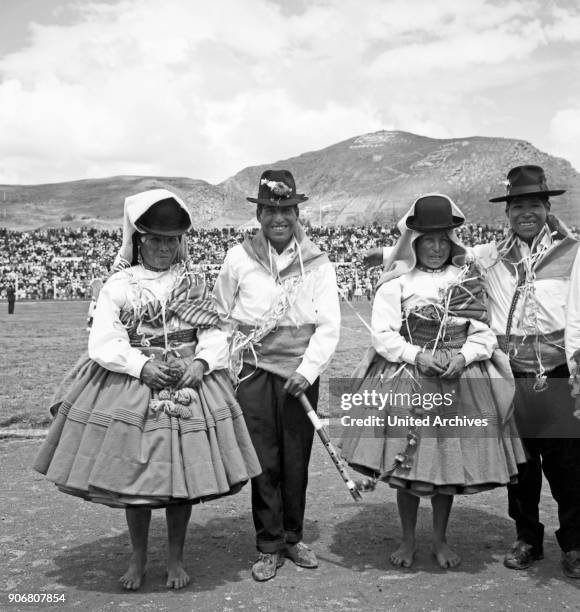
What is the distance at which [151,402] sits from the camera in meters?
3.44

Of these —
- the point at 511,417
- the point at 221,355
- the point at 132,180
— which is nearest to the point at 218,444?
the point at 221,355

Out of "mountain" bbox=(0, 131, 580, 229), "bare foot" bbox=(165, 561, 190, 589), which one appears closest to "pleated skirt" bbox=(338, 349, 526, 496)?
"bare foot" bbox=(165, 561, 190, 589)

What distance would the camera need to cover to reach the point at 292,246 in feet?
13.4

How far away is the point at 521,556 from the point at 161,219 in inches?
103

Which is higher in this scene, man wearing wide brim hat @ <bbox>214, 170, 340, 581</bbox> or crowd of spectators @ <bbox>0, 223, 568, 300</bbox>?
crowd of spectators @ <bbox>0, 223, 568, 300</bbox>

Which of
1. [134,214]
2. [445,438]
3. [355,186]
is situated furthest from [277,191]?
[355,186]

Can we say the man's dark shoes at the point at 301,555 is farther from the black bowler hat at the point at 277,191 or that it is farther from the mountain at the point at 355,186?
the mountain at the point at 355,186

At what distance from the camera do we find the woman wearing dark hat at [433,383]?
368cm

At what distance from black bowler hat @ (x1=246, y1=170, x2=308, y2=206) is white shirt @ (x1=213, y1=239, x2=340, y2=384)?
0.25m

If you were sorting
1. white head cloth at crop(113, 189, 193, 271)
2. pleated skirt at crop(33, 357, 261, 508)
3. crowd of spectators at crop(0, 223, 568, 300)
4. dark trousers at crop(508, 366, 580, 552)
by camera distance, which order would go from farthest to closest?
crowd of spectators at crop(0, 223, 568, 300) < dark trousers at crop(508, 366, 580, 552) < white head cloth at crop(113, 189, 193, 271) < pleated skirt at crop(33, 357, 261, 508)

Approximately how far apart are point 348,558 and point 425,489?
2.24 ft

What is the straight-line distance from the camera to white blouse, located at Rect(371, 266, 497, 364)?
381cm

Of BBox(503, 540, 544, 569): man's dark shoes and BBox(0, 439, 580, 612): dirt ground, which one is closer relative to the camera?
BBox(0, 439, 580, 612): dirt ground

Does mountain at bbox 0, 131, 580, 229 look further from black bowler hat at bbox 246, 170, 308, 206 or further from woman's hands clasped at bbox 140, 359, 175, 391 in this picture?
woman's hands clasped at bbox 140, 359, 175, 391
